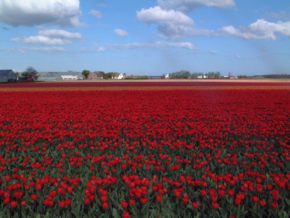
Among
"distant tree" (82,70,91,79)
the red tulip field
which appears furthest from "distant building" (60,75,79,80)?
the red tulip field

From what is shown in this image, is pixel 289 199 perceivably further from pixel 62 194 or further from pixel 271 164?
pixel 62 194

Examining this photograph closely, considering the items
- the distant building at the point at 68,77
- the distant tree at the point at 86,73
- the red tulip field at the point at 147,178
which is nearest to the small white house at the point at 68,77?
the distant building at the point at 68,77

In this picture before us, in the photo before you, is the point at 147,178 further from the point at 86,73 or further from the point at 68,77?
the point at 68,77

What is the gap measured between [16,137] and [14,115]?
5388 millimetres

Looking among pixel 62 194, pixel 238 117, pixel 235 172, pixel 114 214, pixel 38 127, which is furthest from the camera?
pixel 238 117

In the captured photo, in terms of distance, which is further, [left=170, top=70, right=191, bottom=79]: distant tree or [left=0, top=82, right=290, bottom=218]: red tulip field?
[left=170, top=70, right=191, bottom=79]: distant tree

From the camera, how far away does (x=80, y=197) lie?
16.6 feet

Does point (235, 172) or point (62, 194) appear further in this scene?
point (235, 172)

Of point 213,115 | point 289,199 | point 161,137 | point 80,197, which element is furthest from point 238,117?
point 80,197

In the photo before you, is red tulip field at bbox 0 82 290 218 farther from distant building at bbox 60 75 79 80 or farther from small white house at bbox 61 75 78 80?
small white house at bbox 61 75 78 80

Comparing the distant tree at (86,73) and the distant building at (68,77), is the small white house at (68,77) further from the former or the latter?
the distant tree at (86,73)

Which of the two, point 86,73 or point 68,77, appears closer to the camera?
point 86,73

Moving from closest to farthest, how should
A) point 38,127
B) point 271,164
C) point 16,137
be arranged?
point 271,164 < point 16,137 < point 38,127

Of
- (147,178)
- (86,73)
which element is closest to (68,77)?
(86,73)
